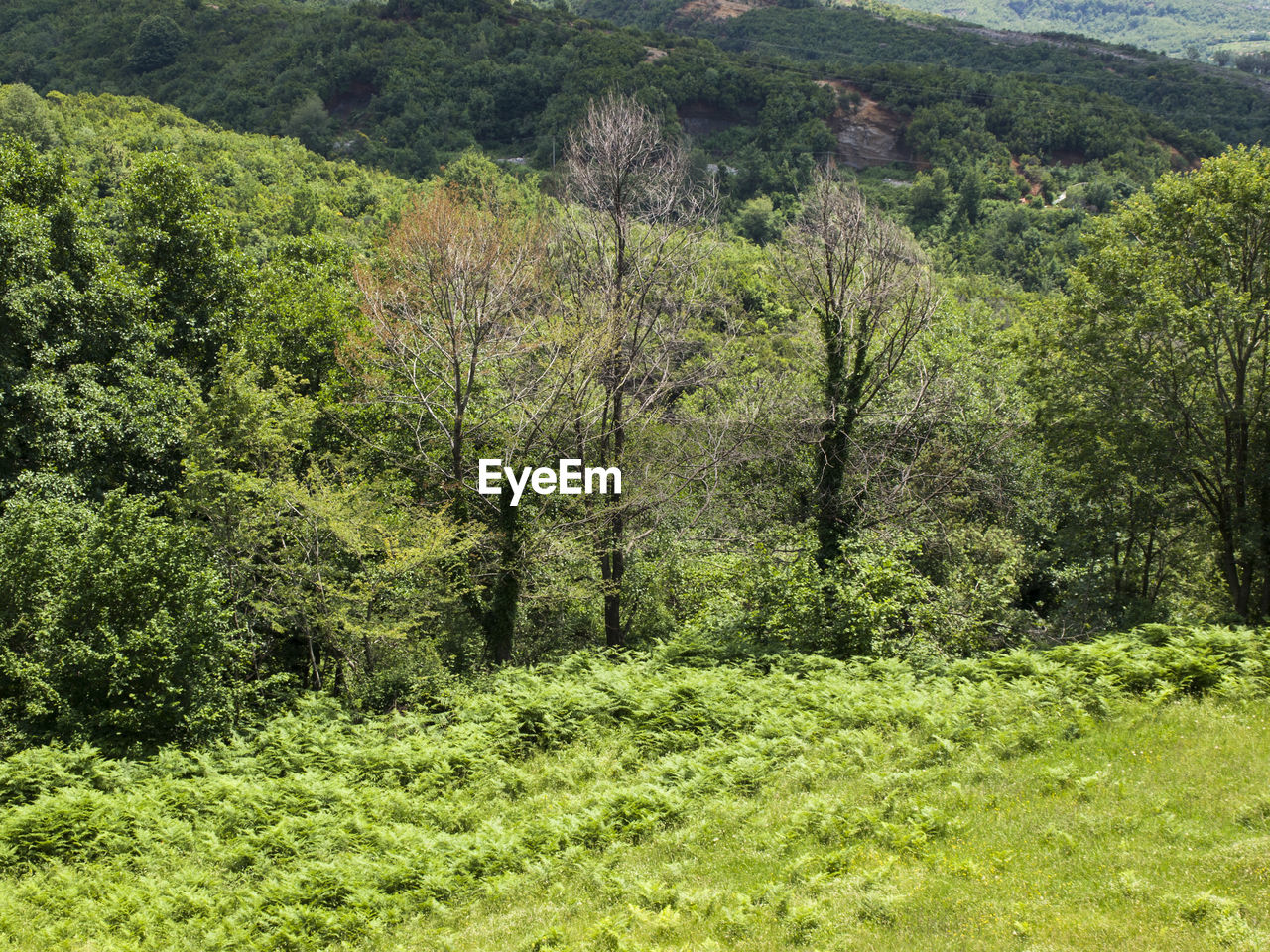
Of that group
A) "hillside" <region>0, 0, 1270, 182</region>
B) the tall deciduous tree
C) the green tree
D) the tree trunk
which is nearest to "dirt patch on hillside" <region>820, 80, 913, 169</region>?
"hillside" <region>0, 0, 1270, 182</region>

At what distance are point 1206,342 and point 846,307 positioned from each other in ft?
24.7

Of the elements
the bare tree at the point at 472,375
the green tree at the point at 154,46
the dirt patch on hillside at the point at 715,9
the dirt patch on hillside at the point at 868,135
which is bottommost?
the bare tree at the point at 472,375

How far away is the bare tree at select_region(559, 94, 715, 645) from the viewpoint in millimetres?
19344

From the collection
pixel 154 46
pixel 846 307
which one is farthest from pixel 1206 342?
pixel 154 46

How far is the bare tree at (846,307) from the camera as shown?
18656 mm

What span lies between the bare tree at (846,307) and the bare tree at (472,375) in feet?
21.6

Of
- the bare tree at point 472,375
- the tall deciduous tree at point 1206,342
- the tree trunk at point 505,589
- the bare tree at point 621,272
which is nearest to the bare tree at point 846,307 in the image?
the bare tree at point 621,272

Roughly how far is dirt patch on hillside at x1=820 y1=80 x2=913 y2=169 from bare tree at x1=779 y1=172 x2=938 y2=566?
8462 centimetres

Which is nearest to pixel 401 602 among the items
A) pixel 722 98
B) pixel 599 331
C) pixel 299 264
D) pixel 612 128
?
pixel 599 331

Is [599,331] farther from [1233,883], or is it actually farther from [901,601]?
[1233,883]

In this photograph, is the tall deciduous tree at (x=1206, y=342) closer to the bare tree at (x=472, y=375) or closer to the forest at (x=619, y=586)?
A: the forest at (x=619, y=586)

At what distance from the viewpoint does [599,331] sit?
1728 cm

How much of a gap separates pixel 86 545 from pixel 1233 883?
16.2 m

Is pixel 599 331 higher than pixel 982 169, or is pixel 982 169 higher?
pixel 982 169
